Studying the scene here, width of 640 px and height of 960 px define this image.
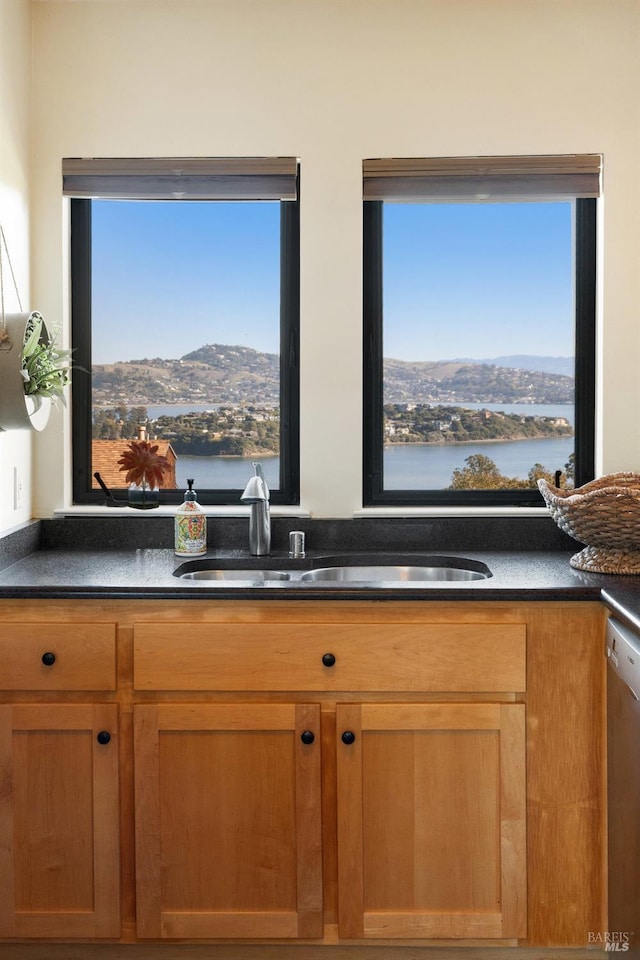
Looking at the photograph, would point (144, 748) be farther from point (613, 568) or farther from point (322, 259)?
point (322, 259)

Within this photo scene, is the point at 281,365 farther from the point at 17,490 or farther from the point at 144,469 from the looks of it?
the point at 17,490

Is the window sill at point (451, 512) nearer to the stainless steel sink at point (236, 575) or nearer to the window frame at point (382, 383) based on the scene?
the window frame at point (382, 383)

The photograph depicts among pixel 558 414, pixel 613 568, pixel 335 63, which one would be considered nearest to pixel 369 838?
pixel 613 568

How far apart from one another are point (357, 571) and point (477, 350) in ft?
2.68

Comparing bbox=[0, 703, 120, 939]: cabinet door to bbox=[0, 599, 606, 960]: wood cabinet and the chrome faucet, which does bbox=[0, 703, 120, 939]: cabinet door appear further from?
the chrome faucet

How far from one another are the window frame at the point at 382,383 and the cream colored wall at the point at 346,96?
9 centimetres

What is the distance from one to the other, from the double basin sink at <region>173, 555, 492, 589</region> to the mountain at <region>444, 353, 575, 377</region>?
2.24 ft

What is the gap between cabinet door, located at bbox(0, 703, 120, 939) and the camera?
2.02 metres

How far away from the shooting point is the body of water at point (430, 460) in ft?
8.91

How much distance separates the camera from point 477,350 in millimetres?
2721

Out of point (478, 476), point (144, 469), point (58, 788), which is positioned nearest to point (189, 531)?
point (144, 469)

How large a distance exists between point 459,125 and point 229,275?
2.75 ft

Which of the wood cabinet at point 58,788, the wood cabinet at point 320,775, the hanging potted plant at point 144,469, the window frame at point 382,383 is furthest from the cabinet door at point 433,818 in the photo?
the hanging potted plant at point 144,469

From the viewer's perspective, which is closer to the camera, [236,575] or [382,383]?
[236,575]
